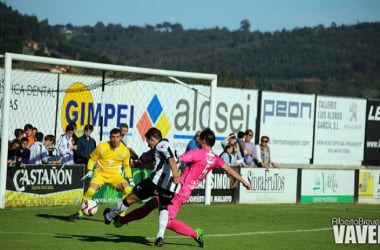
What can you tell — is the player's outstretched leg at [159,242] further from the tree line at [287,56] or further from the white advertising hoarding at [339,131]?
the tree line at [287,56]

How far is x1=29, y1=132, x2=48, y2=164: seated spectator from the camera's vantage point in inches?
832

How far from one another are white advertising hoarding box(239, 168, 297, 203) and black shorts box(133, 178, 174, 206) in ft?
37.5

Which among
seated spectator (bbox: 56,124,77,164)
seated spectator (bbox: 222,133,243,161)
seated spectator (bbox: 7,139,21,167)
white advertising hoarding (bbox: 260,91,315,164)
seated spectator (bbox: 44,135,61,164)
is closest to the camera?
seated spectator (bbox: 7,139,21,167)

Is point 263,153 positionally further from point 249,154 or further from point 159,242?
point 159,242

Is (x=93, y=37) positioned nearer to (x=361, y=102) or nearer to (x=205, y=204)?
(x=361, y=102)

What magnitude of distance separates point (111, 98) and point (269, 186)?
6.25m

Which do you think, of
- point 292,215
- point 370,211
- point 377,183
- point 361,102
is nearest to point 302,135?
point 361,102

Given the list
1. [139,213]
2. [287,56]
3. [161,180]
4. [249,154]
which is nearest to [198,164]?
[161,180]

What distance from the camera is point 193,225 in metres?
18.3

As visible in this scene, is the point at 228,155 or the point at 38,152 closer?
the point at 38,152

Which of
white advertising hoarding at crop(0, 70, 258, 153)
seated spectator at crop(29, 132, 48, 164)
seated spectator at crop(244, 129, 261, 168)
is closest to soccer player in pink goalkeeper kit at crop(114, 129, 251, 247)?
seated spectator at crop(29, 132, 48, 164)

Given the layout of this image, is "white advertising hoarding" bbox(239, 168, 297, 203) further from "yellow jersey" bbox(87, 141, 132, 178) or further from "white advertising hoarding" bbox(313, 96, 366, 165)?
"white advertising hoarding" bbox(313, 96, 366, 165)

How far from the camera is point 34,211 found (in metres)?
19.7

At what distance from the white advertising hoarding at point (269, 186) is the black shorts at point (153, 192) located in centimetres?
1144
